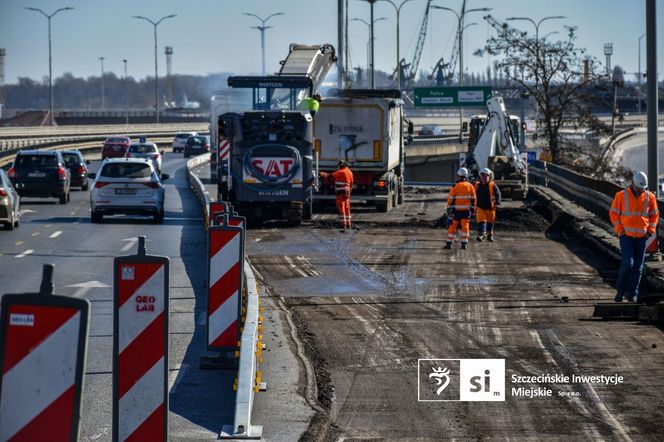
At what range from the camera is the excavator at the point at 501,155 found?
41656mm

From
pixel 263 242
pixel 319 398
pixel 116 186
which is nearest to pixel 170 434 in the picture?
pixel 319 398

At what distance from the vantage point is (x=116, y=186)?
30.7 m

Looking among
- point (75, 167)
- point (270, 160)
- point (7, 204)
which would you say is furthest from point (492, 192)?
point (75, 167)

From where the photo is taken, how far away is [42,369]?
18.9 ft

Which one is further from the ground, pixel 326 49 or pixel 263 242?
pixel 326 49

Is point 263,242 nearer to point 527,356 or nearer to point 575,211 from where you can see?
point 575,211

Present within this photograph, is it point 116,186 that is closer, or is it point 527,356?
point 527,356

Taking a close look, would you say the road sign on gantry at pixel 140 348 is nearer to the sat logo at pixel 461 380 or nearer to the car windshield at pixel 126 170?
the sat logo at pixel 461 380

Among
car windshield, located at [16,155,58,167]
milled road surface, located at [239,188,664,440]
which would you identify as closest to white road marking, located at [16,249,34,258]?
milled road surface, located at [239,188,664,440]

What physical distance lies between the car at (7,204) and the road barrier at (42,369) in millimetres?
22761

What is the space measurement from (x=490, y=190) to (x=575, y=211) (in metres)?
5.56

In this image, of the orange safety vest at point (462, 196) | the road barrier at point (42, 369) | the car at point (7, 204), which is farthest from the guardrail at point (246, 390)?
the car at point (7, 204)

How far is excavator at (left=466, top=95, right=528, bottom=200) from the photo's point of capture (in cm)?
4166

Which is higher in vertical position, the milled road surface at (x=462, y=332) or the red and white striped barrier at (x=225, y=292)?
the red and white striped barrier at (x=225, y=292)
